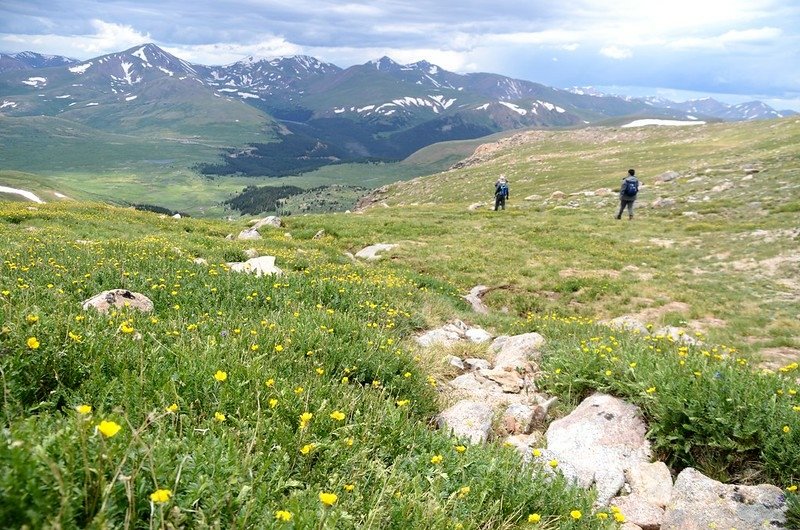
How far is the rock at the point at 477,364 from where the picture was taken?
889 centimetres

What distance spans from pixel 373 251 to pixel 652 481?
2050 centimetres

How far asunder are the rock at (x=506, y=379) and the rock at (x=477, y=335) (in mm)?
2592

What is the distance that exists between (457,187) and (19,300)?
102995 millimetres

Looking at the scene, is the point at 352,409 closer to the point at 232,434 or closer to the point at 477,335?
the point at 232,434

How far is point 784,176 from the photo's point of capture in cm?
3781

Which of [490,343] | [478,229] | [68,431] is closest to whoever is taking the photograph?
[68,431]

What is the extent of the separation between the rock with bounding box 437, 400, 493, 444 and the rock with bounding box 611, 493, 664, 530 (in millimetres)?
1512

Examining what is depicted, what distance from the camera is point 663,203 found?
38719mm

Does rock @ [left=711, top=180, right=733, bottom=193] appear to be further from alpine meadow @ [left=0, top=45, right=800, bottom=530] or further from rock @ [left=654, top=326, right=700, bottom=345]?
rock @ [left=654, top=326, right=700, bottom=345]

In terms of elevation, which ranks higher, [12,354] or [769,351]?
[12,354]

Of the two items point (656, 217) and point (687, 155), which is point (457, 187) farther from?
point (656, 217)

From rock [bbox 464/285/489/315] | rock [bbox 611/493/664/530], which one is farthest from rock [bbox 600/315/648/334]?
A: rock [bbox 611/493/664/530]

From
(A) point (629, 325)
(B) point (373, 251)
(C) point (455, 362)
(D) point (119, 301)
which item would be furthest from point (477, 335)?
(B) point (373, 251)

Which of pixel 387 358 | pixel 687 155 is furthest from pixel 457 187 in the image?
pixel 387 358
